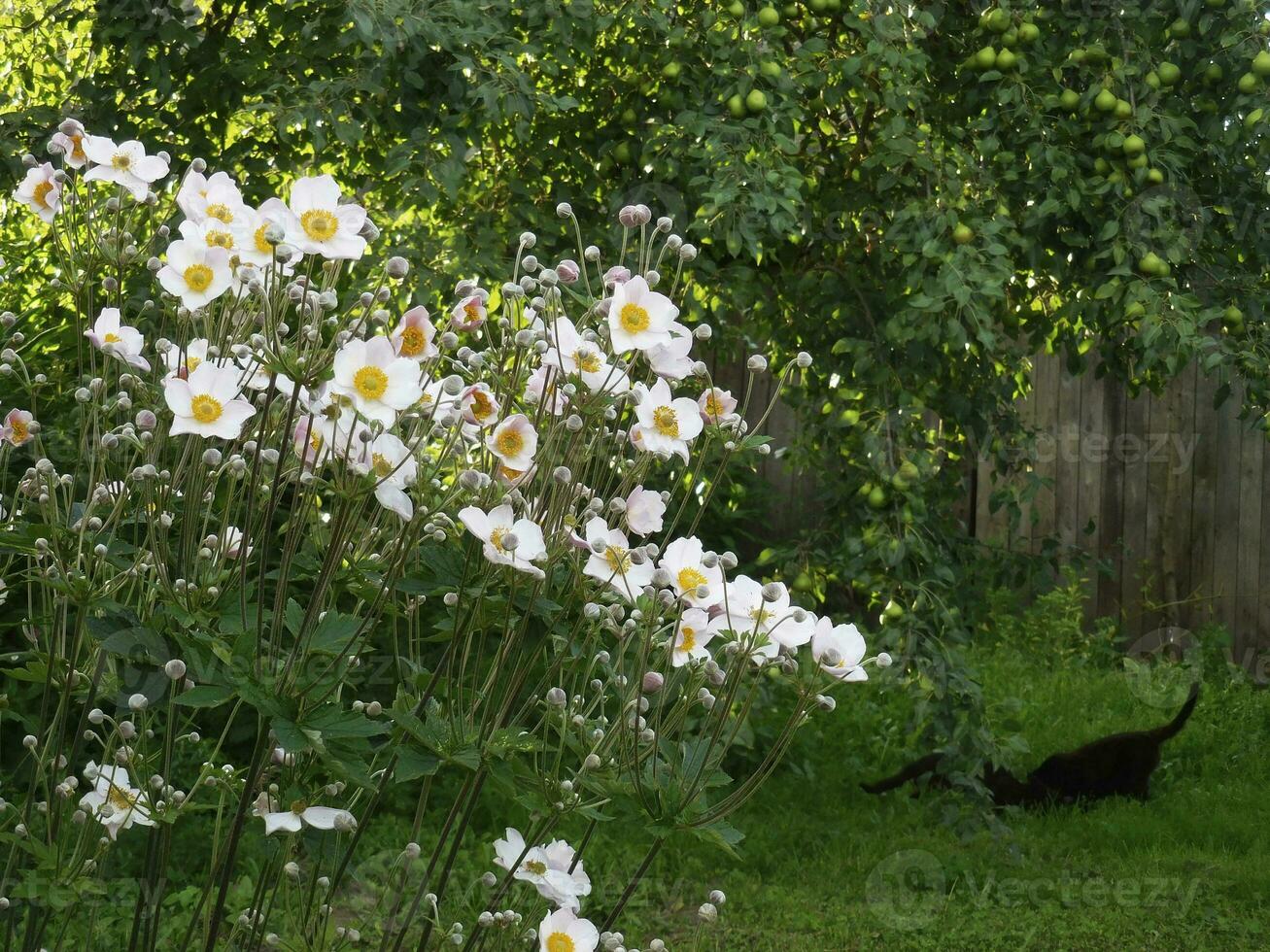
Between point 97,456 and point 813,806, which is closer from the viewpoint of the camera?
point 97,456

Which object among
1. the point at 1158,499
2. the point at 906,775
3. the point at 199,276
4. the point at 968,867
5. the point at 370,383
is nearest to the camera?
the point at 370,383

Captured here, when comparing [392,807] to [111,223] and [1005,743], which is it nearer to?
[1005,743]

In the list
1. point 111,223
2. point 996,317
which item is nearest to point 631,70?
point 996,317

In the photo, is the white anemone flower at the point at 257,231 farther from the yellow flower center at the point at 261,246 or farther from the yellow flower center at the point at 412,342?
the yellow flower center at the point at 412,342

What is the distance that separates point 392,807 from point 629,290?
3076 mm

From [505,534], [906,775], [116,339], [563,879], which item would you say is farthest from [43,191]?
[906,775]

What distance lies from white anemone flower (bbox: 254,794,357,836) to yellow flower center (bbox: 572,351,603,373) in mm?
549

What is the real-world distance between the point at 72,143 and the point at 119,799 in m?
0.81

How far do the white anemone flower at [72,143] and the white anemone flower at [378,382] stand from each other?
0.64 meters

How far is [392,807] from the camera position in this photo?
13.8 ft

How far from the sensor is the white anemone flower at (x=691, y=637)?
4.92ft

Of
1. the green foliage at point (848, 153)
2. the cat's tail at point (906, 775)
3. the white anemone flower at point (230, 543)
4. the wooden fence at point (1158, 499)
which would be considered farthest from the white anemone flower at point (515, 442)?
the wooden fence at point (1158, 499)

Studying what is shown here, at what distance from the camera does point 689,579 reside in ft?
4.91

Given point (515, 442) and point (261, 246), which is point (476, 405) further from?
point (261, 246)
